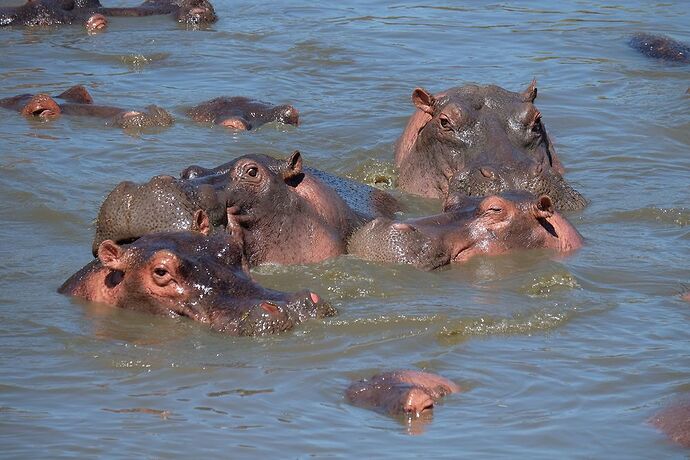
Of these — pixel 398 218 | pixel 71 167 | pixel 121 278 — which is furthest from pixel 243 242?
pixel 71 167

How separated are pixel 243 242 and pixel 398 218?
193 centimetres

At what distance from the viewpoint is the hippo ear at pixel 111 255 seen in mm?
7723

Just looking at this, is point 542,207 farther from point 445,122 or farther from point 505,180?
point 445,122

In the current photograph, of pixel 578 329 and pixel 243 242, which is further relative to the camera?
pixel 243 242

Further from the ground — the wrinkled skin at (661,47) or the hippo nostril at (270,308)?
the hippo nostril at (270,308)

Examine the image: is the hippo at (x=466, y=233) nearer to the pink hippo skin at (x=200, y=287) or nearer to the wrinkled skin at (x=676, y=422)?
the pink hippo skin at (x=200, y=287)

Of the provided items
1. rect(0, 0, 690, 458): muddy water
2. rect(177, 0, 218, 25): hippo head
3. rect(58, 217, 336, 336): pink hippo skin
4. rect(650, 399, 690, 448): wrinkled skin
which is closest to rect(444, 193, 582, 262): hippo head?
rect(0, 0, 690, 458): muddy water

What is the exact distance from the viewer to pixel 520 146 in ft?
36.0

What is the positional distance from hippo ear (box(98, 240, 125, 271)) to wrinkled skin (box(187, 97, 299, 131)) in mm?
5875

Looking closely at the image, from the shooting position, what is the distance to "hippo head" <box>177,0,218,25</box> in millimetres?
18984

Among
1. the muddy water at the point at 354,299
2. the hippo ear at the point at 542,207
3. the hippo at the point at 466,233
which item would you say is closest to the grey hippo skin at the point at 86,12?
the muddy water at the point at 354,299

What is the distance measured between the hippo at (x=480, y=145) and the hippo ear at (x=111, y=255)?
3387 millimetres

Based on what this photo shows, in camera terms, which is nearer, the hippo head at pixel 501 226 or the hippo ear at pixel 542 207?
the hippo head at pixel 501 226

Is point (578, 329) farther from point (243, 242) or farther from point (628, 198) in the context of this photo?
point (628, 198)
